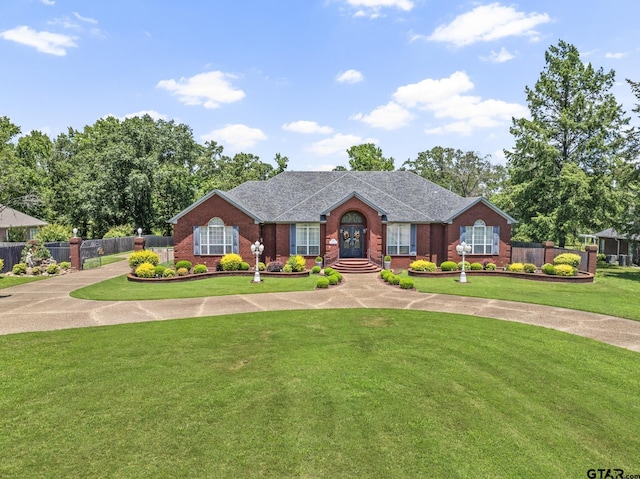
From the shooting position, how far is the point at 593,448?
6137mm

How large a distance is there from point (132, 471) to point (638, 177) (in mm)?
37997

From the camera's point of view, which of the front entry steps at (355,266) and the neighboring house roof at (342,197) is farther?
the neighboring house roof at (342,197)

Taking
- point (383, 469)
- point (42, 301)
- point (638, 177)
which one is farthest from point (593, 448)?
point (638, 177)

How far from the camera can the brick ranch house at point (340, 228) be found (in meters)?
28.0

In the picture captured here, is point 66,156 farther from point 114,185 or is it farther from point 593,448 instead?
point 593,448

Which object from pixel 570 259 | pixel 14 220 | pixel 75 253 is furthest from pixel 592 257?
pixel 14 220

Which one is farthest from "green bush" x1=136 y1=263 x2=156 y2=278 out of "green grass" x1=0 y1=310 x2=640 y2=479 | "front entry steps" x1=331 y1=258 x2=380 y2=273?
"front entry steps" x1=331 y1=258 x2=380 y2=273

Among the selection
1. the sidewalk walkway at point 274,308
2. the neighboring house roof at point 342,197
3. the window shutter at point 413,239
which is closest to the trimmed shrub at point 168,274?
the sidewalk walkway at point 274,308

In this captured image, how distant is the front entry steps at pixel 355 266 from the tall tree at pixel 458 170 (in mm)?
44952

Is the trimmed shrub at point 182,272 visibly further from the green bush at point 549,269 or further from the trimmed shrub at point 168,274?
the green bush at point 549,269

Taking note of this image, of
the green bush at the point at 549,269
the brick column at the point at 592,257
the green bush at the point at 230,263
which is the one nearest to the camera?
the green bush at the point at 549,269

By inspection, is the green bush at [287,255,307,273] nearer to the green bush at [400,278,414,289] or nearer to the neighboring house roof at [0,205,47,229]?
the green bush at [400,278,414,289]

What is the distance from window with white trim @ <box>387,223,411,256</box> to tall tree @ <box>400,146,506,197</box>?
137ft

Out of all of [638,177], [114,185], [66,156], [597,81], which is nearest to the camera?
[638,177]
